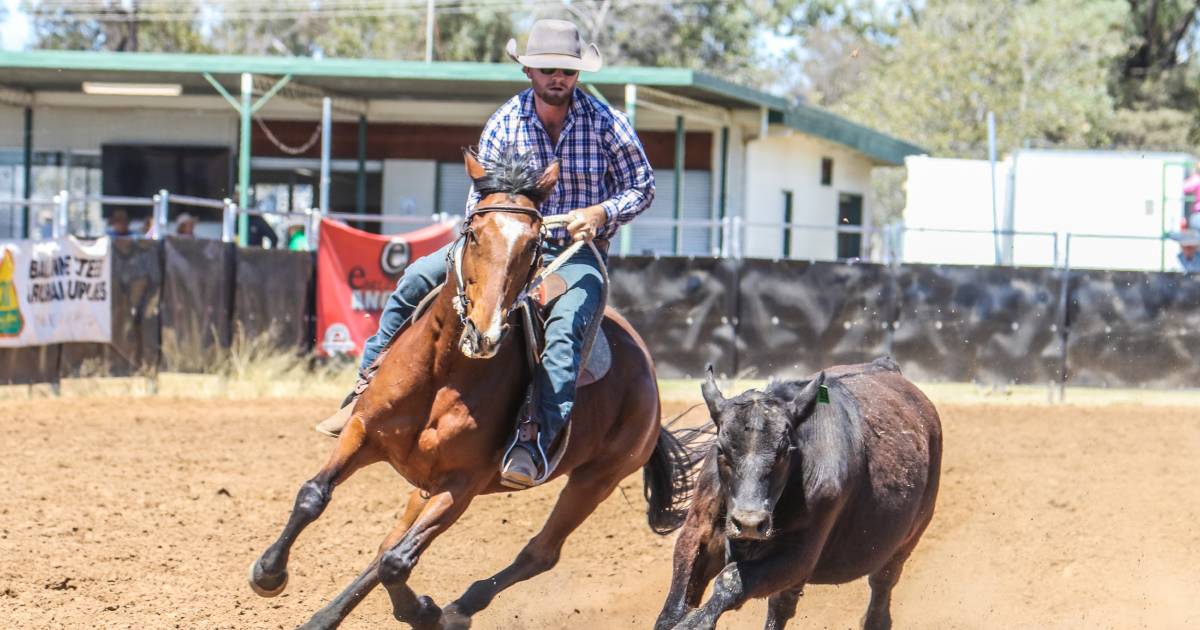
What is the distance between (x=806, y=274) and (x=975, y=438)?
3779mm

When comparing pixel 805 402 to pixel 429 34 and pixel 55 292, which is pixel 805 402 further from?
pixel 429 34

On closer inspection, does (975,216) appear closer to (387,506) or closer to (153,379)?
(153,379)

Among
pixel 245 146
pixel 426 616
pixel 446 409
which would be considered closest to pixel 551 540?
pixel 426 616

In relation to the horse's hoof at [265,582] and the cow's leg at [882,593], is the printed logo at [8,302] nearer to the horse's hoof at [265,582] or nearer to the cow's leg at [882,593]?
the horse's hoof at [265,582]

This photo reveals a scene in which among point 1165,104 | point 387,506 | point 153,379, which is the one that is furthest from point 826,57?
point 387,506

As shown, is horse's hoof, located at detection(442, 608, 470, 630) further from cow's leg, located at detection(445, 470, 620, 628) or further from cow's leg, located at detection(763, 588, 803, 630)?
cow's leg, located at detection(763, 588, 803, 630)

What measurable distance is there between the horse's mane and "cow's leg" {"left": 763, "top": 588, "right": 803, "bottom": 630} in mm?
1893

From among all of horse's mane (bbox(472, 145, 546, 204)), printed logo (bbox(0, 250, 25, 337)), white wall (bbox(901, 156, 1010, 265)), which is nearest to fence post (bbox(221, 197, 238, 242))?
printed logo (bbox(0, 250, 25, 337))

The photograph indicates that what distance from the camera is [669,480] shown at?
7016 mm

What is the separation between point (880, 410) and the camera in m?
6.35

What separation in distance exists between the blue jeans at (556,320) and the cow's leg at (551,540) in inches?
31.8

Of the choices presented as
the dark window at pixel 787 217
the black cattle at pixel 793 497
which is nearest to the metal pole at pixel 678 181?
the dark window at pixel 787 217

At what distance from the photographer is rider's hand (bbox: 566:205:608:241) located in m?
5.72

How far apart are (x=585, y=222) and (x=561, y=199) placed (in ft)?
1.93
